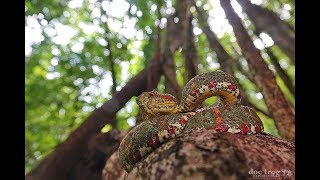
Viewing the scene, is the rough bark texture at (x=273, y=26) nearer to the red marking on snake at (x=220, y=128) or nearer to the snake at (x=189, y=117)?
the snake at (x=189, y=117)

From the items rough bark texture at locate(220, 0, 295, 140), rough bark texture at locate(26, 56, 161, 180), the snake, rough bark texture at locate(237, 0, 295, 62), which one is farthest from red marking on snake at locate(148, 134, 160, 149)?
rough bark texture at locate(26, 56, 161, 180)

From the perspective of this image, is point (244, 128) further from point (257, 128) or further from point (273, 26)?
point (273, 26)

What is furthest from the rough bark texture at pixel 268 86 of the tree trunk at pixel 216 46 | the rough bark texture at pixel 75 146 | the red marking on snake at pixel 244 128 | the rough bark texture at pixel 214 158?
the rough bark texture at pixel 214 158

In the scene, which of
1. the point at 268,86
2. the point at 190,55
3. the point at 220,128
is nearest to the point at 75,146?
the point at 190,55

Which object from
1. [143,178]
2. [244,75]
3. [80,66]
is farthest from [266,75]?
[80,66]

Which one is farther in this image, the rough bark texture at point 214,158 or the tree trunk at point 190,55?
the tree trunk at point 190,55

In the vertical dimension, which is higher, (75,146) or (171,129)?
(171,129)
